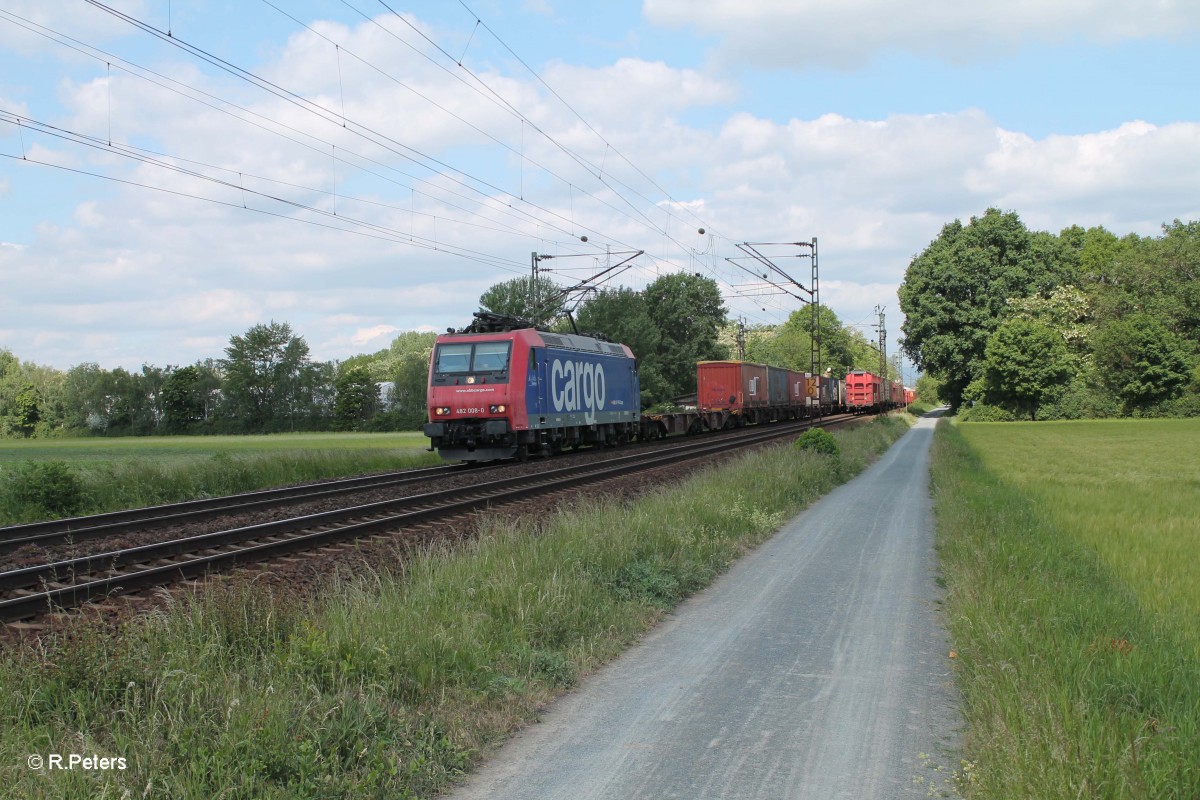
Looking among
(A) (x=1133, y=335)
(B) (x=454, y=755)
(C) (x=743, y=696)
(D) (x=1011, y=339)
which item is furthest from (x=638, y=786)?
(A) (x=1133, y=335)

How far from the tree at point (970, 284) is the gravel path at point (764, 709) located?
64.0 meters

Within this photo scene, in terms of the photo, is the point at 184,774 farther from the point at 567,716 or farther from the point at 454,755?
the point at 567,716

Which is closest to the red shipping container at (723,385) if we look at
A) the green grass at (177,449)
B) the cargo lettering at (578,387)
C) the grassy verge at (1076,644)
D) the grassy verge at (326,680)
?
the green grass at (177,449)

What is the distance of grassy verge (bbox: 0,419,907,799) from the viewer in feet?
13.4

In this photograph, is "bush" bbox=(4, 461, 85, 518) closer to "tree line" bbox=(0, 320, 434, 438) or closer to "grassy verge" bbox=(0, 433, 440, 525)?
"grassy verge" bbox=(0, 433, 440, 525)

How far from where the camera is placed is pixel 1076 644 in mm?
5426

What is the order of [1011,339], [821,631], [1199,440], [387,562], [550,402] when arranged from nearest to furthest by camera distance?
1. [821,631]
2. [387,562]
3. [550,402]
4. [1199,440]
5. [1011,339]

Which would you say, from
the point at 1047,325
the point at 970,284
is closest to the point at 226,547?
the point at 970,284

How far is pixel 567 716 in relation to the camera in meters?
5.58

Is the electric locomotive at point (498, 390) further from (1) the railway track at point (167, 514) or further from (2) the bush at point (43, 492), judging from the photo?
(2) the bush at point (43, 492)

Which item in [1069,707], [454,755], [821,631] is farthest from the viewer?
[821,631]

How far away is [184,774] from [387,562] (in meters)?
6.21

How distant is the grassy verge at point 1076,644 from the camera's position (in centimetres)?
383

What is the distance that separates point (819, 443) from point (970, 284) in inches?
2013
